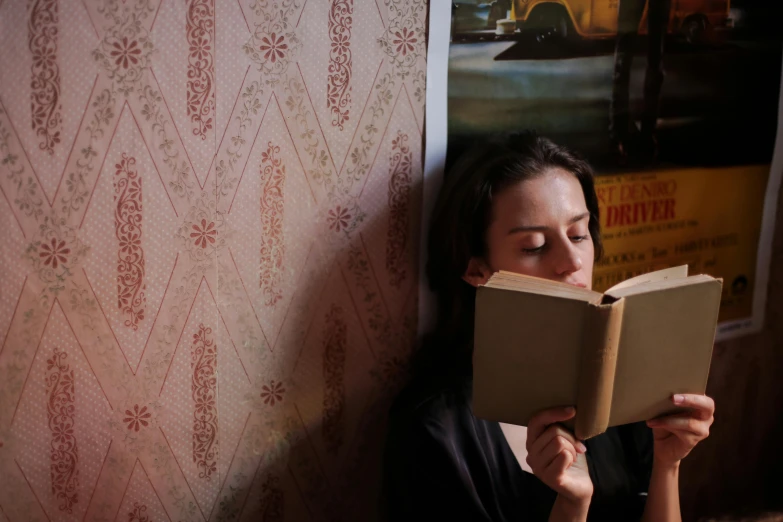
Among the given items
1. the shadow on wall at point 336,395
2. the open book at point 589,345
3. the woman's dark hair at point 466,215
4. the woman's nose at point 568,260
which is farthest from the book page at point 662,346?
the shadow on wall at point 336,395

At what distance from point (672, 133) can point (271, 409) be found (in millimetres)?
886

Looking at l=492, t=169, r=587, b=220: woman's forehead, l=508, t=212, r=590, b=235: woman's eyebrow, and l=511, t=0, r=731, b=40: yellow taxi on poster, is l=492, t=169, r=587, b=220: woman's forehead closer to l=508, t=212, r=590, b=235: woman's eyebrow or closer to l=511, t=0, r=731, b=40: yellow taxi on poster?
l=508, t=212, r=590, b=235: woman's eyebrow

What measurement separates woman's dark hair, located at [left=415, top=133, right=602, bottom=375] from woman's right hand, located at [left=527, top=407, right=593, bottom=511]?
0.25 metres

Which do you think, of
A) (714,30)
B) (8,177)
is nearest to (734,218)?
(714,30)

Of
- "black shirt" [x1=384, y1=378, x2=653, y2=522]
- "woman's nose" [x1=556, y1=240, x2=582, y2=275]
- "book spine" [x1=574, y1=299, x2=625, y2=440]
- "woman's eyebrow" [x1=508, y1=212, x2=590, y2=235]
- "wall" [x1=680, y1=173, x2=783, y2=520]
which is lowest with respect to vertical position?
"wall" [x1=680, y1=173, x2=783, y2=520]

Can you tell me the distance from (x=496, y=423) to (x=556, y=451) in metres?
0.21

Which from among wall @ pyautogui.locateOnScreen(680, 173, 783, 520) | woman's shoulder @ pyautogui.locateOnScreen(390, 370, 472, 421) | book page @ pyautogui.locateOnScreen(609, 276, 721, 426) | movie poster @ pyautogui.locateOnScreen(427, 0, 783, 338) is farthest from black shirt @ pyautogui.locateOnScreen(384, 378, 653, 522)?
wall @ pyautogui.locateOnScreen(680, 173, 783, 520)

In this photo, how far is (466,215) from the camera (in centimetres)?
103

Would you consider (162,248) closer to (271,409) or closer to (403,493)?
(271,409)

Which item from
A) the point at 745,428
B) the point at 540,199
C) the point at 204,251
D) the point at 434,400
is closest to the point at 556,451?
the point at 434,400

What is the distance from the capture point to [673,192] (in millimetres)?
1362

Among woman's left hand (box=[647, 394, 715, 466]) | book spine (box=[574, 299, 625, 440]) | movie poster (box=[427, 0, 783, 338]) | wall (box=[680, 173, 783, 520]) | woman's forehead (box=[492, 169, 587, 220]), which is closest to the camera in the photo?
book spine (box=[574, 299, 625, 440])

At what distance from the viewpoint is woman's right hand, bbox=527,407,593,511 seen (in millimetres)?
847

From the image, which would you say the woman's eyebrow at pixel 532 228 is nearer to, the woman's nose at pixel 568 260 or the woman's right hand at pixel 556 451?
the woman's nose at pixel 568 260
